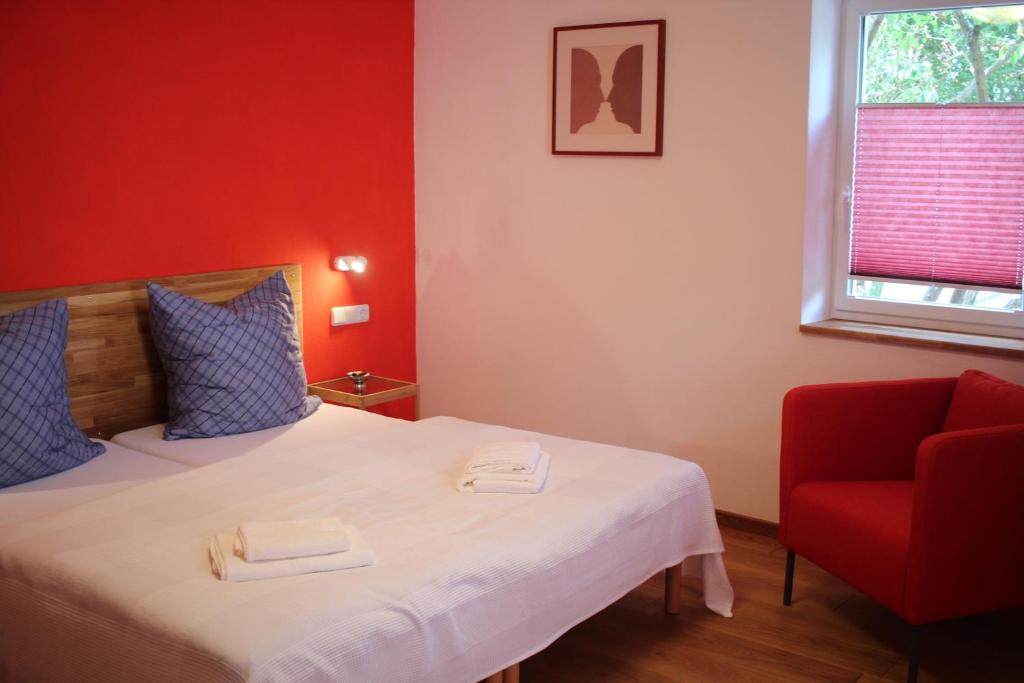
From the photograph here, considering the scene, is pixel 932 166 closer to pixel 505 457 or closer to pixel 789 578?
pixel 789 578

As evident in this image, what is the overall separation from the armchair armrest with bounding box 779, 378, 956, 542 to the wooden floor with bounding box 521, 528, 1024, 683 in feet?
1.00

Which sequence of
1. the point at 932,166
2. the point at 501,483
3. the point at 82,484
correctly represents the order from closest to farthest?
the point at 501,483
the point at 82,484
the point at 932,166

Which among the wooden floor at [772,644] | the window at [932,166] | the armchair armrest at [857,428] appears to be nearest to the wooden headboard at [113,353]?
the wooden floor at [772,644]

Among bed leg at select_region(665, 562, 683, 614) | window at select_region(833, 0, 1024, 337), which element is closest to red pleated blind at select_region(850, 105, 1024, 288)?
window at select_region(833, 0, 1024, 337)

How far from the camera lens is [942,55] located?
11.8 ft

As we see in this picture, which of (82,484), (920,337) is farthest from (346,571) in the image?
(920,337)

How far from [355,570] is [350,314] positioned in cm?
230

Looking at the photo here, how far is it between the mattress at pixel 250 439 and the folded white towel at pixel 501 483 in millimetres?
739

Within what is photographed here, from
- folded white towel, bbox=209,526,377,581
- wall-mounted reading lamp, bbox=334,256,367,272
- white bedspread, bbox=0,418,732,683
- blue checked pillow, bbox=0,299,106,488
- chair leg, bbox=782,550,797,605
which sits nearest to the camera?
white bedspread, bbox=0,418,732,683

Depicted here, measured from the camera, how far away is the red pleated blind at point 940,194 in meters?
3.50

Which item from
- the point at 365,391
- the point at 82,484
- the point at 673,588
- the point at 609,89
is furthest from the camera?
the point at 365,391

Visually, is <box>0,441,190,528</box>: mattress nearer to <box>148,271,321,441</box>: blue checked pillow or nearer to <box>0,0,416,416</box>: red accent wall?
<box>148,271,321,441</box>: blue checked pillow

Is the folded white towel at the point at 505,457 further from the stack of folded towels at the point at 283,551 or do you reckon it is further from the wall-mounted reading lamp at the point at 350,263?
the wall-mounted reading lamp at the point at 350,263

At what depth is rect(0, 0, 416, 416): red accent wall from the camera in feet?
11.0
